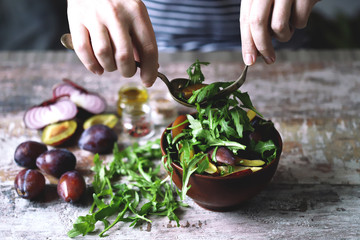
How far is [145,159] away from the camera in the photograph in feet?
3.33

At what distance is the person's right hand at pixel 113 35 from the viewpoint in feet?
2.44

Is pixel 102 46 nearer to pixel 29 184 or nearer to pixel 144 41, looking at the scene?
pixel 144 41

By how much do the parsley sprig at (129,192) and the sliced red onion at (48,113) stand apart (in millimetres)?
209

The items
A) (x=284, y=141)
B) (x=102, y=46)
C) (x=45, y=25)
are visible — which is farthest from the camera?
(x=45, y=25)

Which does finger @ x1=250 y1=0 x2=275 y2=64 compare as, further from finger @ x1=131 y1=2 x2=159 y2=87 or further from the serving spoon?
finger @ x1=131 y1=2 x2=159 y2=87

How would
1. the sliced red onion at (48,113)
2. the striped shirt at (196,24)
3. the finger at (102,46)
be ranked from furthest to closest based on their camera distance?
the striped shirt at (196,24) < the sliced red onion at (48,113) < the finger at (102,46)

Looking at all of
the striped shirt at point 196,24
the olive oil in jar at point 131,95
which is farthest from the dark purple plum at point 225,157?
the striped shirt at point 196,24

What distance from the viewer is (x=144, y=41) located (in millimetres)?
770

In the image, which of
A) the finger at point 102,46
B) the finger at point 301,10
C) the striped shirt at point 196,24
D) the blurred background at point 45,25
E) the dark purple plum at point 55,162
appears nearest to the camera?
the finger at point 102,46

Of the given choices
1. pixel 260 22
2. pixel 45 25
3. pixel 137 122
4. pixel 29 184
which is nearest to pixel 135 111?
pixel 137 122

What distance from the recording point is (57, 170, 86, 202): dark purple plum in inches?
34.6

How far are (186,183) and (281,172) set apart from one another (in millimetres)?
330

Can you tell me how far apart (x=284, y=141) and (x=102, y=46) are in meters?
0.59

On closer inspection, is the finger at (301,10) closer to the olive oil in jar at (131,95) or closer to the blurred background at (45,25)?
the olive oil in jar at (131,95)
